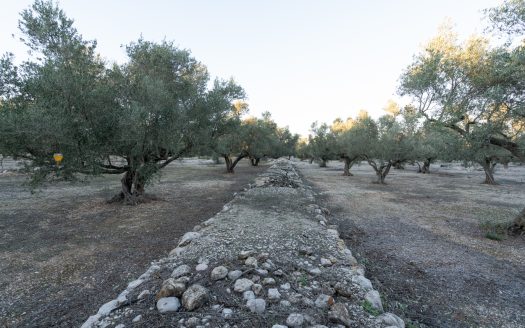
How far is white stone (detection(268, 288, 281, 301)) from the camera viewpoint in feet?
14.6

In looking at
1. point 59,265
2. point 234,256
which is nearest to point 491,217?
point 234,256

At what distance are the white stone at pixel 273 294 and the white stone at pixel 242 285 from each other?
392 mm

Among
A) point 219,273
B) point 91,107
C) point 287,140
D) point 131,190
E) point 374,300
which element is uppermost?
point 287,140

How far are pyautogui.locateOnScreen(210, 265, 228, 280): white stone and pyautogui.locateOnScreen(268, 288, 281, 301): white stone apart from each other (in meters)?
1.02

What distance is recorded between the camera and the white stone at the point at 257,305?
4.13 m

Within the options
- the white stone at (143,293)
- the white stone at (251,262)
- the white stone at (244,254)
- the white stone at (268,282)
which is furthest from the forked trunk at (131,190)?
the white stone at (268,282)

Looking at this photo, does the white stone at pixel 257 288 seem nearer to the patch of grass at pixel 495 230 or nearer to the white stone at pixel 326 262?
the white stone at pixel 326 262

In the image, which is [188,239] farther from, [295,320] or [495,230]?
[495,230]

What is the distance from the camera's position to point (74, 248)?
7.52 meters

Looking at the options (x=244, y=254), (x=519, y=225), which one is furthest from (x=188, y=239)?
(x=519, y=225)

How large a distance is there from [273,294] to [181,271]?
6.73 feet

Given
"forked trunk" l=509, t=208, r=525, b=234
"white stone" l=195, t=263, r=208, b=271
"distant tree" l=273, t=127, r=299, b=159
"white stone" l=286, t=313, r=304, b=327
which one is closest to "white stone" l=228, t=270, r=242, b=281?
"white stone" l=195, t=263, r=208, b=271

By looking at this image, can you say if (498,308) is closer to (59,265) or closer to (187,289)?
(187,289)

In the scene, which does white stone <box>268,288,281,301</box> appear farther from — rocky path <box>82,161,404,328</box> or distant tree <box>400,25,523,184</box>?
distant tree <box>400,25,523,184</box>
